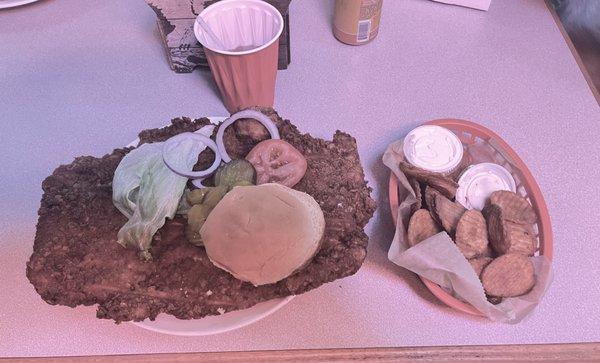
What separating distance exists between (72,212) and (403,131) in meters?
0.75

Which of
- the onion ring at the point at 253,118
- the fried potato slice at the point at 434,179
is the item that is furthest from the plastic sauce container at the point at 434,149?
the onion ring at the point at 253,118

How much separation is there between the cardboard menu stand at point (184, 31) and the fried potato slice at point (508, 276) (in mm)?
685

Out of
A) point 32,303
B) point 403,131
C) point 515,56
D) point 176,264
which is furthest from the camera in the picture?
point 515,56

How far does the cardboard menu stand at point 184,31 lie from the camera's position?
1014 mm

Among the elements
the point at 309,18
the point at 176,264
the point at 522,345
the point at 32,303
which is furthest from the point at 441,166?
the point at 32,303

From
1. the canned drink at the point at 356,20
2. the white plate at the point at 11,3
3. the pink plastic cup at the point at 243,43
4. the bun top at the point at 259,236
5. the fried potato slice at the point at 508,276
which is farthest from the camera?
the white plate at the point at 11,3

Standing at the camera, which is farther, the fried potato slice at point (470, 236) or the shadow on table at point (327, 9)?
the shadow on table at point (327, 9)

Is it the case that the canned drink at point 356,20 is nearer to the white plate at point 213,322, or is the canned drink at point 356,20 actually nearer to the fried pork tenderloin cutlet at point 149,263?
the fried pork tenderloin cutlet at point 149,263

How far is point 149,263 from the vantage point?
2.58 feet

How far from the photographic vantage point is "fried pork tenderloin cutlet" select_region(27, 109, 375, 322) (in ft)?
2.52

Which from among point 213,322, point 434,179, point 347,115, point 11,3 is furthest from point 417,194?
point 11,3

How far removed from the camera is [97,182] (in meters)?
0.87

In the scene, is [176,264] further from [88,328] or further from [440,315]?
[440,315]

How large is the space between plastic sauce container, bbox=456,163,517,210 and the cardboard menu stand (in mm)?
538
